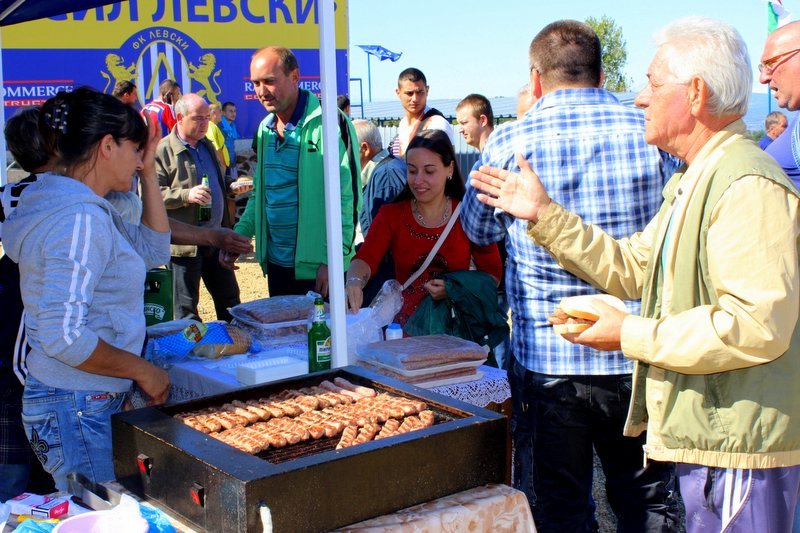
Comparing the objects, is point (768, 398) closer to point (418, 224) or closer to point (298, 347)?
point (298, 347)

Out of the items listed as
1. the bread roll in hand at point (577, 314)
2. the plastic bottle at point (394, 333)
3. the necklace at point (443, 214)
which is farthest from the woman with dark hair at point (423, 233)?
the bread roll in hand at point (577, 314)

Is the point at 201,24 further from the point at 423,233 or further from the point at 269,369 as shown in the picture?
the point at 269,369

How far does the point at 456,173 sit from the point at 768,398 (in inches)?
93.3

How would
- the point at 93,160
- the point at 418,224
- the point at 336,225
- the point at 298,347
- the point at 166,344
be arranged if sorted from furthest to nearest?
1. the point at 418,224
2. the point at 298,347
3. the point at 166,344
4. the point at 336,225
5. the point at 93,160

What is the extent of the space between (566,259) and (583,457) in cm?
73

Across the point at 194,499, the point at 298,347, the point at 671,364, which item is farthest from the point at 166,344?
the point at 671,364

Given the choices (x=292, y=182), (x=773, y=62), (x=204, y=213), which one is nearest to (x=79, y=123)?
(x=292, y=182)

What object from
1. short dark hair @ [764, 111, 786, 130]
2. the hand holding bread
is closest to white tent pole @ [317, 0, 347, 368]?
the hand holding bread

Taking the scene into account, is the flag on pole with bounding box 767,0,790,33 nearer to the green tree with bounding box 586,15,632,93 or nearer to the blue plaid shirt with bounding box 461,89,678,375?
the blue plaid shirt with bounding box 461,89,678,375

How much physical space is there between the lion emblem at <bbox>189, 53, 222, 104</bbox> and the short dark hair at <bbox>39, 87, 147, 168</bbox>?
9581 millimetres

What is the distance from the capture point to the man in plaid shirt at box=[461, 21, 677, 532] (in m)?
2.44

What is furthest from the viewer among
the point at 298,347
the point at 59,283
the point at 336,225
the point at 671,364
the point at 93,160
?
the point at 298,347

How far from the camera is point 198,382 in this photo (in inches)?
118

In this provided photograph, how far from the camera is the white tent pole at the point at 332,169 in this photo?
8.98 feet
